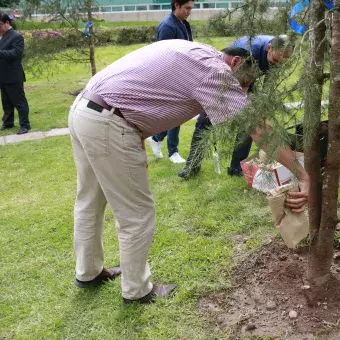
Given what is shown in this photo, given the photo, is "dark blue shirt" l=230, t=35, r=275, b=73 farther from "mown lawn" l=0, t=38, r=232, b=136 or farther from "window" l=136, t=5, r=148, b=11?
"window" l=136, t=5, r=148, b=11

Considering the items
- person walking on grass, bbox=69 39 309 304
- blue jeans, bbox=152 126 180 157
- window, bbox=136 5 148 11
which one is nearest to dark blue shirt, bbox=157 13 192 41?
blue jeans, bbox=152 126 180 157

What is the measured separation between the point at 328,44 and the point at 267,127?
0.55 m

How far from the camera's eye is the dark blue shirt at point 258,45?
2.38 m

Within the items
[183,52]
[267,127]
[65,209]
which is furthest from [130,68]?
[65,209]

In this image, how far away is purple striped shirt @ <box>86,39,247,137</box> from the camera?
2.18m

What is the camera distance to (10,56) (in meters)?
6.88

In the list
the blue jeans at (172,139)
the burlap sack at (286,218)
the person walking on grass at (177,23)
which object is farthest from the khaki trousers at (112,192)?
the blue jeans at (172,139)

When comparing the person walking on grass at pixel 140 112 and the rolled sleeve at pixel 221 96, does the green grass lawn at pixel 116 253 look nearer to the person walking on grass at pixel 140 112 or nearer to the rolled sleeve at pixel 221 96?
the person walking on grass at pixel 140 112

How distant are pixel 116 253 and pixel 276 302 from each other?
4.11 feet

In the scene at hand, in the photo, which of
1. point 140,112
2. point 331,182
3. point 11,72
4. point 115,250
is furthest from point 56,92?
point 331,182

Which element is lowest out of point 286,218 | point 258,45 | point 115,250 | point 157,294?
point 115,250

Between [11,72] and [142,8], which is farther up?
[11,72]

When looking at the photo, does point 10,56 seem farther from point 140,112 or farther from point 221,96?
point 221,96

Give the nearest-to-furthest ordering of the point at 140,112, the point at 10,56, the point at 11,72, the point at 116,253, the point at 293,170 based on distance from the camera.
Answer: the point at 293,170
the point at 140,112
the point at 116,253
the point at 10,56
the point at 11,72
